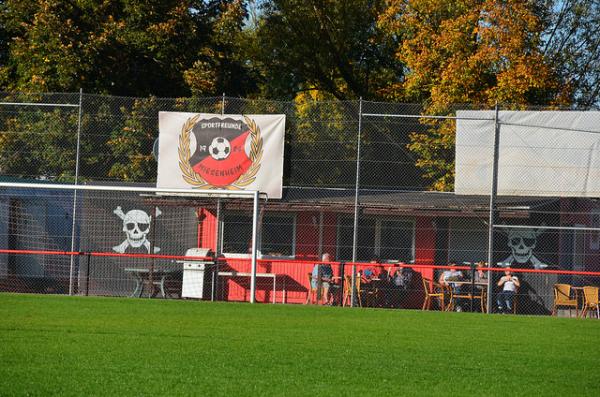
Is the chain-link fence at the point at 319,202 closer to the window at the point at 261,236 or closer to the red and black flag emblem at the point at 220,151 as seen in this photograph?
the window at the point at 261,236

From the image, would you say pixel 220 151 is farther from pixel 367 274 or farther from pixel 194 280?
pixel 367 274

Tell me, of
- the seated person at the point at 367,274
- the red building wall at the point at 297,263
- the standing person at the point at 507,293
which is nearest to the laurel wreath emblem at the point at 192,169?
the red building wall at the point at 297,263

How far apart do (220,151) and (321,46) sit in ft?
50.5

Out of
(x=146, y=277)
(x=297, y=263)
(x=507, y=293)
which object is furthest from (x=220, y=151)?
(x=507, y=293)

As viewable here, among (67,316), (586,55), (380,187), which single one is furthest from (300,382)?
(586,55)

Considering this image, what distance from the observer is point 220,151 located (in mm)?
21078

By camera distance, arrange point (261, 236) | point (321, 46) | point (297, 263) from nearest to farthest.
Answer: point (297, 263)
point (261, 236)
point (321, 46)

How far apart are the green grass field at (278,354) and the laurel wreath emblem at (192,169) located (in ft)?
16.8

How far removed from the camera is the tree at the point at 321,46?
115 ft

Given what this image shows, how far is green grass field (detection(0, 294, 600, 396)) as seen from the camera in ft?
26.6

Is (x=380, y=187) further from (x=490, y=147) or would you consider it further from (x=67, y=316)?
(x=67, y=316)

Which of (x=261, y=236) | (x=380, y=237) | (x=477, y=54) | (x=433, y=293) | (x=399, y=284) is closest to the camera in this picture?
(x=433, y=293)

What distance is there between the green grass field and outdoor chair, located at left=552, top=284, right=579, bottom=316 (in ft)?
15.4

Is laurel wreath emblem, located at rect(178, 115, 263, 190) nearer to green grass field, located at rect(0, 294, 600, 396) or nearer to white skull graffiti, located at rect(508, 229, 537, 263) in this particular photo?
green grass field, located at rect(0, 294, 600, 396)
